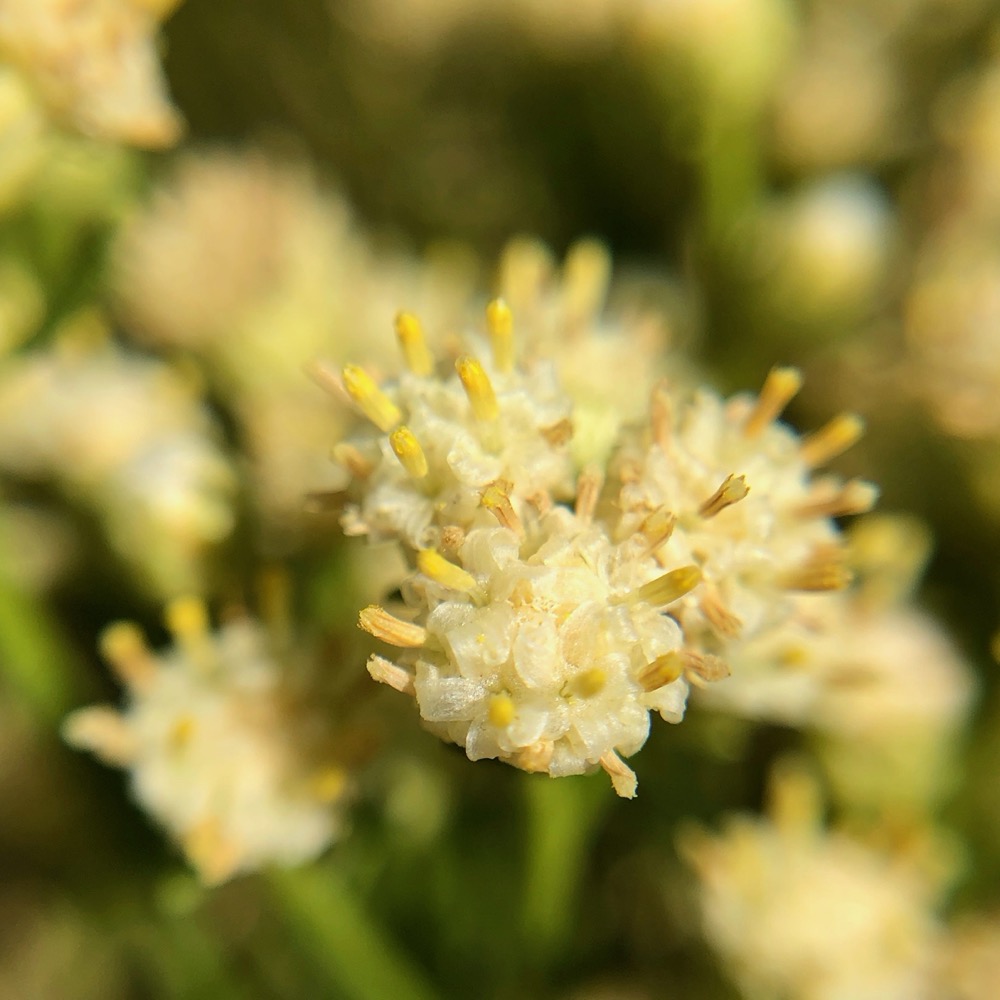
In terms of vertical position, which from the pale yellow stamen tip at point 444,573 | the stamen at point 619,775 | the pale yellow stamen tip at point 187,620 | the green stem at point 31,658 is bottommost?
the green stem at point 31,658

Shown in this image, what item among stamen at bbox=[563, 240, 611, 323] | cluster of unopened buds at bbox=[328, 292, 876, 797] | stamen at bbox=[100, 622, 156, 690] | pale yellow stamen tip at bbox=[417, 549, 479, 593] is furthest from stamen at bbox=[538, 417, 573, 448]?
stamen at bbox=[100, 622, 156, 690]

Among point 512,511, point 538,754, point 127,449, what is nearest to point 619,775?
point 538,754

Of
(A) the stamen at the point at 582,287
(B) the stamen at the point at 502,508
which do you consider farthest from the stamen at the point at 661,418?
(A) the stamen at the point at 582,287

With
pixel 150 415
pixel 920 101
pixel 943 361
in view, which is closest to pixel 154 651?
pixel 150 415

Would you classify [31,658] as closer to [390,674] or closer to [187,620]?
[187,620]

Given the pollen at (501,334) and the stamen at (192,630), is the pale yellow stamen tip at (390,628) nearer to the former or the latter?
the pollen at (501,334)

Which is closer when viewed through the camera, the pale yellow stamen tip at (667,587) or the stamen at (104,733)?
the pale yellow stamen tip at (667,587)

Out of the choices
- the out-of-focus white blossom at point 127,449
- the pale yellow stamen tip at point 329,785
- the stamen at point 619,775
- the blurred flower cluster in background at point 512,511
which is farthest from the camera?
the out-of-focus white blossom at point 127,449

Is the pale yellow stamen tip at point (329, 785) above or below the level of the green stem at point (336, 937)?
above
